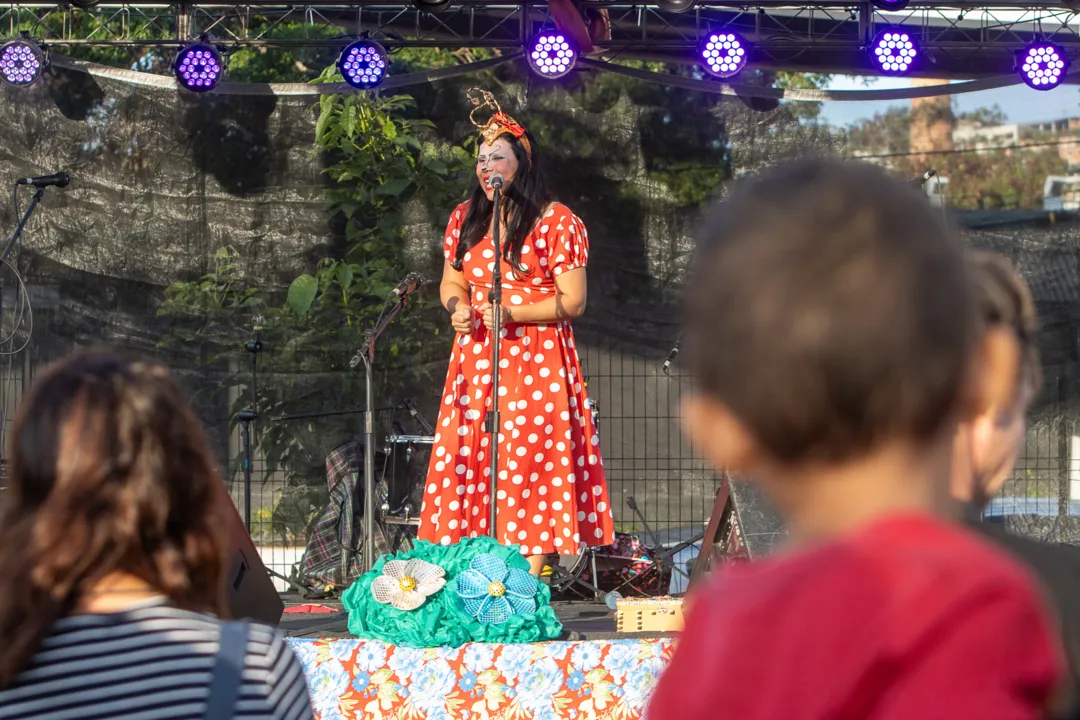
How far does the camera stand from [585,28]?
5508 millimetres

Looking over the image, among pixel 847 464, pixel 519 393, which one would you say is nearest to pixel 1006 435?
pixel 847 464

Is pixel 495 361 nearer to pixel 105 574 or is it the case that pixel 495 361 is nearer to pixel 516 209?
pixel 516 209

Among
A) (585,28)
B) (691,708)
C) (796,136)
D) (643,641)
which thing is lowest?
(643,641)

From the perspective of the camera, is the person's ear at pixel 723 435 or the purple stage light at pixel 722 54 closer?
the person's ear at pixel 723 435

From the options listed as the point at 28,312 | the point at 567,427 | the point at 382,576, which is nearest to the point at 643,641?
the point at 382,576

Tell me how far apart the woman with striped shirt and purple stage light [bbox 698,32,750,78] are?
464 centimetres

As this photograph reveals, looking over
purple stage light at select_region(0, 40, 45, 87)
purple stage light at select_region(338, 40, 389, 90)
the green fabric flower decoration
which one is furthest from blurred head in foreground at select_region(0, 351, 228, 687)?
purple stage light at select_region(0, 40, 45, 87)

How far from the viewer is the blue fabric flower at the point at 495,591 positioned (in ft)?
9.70

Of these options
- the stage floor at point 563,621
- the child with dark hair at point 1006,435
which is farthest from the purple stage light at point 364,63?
the child with dark hair at point 1006,435

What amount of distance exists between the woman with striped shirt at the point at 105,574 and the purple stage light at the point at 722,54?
4.64 metres

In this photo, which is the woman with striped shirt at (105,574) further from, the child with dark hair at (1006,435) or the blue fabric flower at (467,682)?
the blue fabric flower at (467,682)

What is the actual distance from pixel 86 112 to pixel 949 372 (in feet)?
20.0

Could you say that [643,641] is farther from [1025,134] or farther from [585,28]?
[1025,134]

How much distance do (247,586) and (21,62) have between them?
4.18 metres
